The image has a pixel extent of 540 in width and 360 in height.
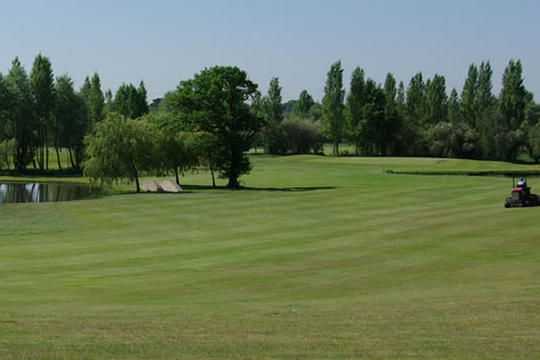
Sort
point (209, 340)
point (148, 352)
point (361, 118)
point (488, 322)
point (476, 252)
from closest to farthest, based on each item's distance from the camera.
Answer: point (148, 352) < point (209, 340) < point (488, 322) < point (476, 252) < point (361, 118)

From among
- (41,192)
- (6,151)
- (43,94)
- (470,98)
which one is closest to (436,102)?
(470,98)

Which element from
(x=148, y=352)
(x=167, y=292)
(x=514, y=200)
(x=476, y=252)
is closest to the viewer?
(x=148, y=352)

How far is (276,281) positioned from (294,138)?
13989 cm

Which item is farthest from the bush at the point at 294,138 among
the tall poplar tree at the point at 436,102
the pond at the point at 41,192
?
the pond at the point at 41,192

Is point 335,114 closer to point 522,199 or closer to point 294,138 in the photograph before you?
point 294,138

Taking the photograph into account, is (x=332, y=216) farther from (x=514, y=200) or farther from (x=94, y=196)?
(x=94, y=196)

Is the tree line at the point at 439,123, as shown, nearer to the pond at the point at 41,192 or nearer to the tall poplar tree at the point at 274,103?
the tall poplar tree at the point at 274,103

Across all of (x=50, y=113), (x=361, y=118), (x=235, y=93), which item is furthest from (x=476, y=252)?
(x=361, y=118)

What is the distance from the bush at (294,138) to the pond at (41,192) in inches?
2708

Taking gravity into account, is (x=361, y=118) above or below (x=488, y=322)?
above

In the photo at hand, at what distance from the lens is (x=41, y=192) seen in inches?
3351

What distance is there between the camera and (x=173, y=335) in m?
15.0

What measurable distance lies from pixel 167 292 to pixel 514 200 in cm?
2541

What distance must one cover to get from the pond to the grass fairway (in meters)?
18.5
